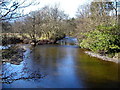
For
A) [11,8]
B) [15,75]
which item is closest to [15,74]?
[15,75]

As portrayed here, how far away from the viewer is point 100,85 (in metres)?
4.27

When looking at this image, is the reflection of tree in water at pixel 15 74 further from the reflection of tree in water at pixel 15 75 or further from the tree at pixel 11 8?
the tree at pixel 11 8

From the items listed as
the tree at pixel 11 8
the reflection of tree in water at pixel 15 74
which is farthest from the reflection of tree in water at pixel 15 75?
the tree at pixel 11 8

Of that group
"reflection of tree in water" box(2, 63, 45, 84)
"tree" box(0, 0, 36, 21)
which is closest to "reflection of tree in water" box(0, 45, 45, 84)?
"reflection of tree in water" box(2, 63, 45, 84)

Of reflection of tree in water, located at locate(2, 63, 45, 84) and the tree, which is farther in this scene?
reflection of tree in water, located at locate(2, 63, 45, 84)

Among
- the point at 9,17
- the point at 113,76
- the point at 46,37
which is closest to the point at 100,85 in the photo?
the point at 113,76

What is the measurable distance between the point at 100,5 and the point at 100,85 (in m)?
8.24

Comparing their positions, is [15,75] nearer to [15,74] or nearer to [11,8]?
[15,74]

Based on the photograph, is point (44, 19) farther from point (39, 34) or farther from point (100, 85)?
point (100, 85)

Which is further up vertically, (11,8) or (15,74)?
(11,8)

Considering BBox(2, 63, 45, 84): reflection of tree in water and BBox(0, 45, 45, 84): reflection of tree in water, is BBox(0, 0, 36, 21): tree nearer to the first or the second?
BBox(0, 45, 45, 84): reflection of tree in water

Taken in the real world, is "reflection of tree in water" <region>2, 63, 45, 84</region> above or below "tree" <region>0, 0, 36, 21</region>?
below

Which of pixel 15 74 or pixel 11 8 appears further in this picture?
pixel 15 74

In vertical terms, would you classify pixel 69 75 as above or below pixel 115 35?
below
